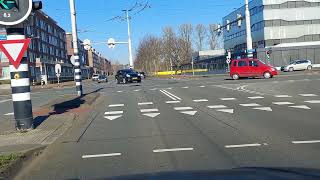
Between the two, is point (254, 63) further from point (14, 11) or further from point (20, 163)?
point (20, 163)

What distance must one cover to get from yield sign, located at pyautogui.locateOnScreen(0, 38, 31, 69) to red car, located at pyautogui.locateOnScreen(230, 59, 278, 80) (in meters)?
33.3

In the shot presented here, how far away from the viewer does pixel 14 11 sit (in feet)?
36.8

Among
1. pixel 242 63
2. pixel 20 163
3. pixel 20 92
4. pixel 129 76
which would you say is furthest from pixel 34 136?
pixel 129 76

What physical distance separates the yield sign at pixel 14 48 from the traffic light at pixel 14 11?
445 millimetres

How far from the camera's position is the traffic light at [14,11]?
1107cm

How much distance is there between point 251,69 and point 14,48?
34.1m

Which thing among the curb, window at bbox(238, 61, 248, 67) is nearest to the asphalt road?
the curb

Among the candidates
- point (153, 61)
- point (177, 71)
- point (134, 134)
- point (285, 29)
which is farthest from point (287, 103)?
point (153, 61)

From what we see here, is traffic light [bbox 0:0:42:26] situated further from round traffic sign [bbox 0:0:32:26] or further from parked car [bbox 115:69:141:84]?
parked car [bbox 115:69:141:84]

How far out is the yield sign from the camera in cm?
1113

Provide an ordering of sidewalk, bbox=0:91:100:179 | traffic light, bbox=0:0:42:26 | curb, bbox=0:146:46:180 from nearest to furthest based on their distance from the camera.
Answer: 1. curb, bbox=0:146:46:180
2. sidewalk, bbox=0:91:100:179
3. traffic light, bbox=0:0:42:26

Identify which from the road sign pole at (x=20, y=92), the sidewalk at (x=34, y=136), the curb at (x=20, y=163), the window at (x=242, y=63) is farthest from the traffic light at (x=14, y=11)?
the window at (x=242, y=63)

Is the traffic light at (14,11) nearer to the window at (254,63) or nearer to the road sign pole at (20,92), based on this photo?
the road sign pole at (20,92)

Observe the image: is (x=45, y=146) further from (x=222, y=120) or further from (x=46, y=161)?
(x=222, y=120)
